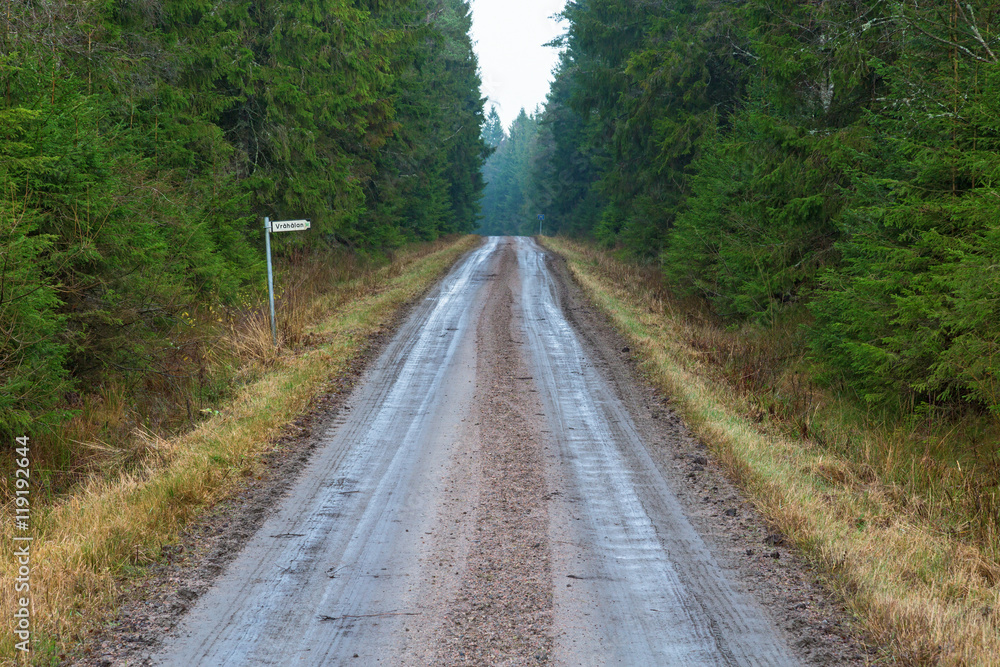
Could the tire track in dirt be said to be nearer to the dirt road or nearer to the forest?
the dirt road

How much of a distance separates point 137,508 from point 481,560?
275 centimetres

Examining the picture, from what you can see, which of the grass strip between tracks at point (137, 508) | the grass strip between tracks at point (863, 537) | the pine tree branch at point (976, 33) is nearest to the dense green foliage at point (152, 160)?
the grass strip between tracks at point (137, 508)

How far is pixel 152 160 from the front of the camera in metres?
10.9

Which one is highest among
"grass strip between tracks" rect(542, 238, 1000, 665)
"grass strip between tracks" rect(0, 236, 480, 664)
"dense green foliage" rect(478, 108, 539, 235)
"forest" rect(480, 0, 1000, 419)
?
"dense green foliage" rect(478, 108, 539, 235)

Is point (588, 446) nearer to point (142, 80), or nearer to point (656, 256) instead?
point (142, 80)

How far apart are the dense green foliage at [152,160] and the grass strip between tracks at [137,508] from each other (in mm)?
1175

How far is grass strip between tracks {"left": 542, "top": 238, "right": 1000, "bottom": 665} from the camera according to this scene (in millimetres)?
3793

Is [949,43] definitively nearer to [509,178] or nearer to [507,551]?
[507,551]

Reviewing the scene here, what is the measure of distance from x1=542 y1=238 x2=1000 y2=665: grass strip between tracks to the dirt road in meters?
0.65

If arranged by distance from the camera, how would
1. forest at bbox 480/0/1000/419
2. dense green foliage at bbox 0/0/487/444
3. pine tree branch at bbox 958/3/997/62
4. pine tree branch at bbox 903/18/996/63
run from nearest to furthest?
dense green foliage at bbox 0/0/487/444 → forest at bbox 480/0/1000/419 → pine tree branch at bbox 958/3/997/62 → pine tree branch at bbox 903/18/996/63

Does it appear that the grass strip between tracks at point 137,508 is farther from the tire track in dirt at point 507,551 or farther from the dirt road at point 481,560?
the tire track in dirt at point 507,551

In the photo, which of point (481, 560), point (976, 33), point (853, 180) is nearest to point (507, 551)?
point (481, 560)

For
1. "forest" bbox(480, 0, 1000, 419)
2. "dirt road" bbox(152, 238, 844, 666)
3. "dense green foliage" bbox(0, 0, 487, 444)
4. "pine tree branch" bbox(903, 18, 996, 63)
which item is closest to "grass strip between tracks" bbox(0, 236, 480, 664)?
"dirt road" bbox(152, 238, 844, 666)

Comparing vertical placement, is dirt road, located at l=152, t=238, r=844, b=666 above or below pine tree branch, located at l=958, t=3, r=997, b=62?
below
